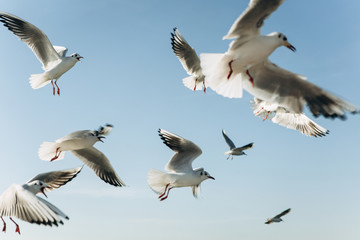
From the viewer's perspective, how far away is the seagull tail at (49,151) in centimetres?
580

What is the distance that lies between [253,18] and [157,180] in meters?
2.55

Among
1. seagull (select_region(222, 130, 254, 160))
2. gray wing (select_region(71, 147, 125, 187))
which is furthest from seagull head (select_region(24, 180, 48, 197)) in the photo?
seagull (select_region(222, 130, 254, 160))

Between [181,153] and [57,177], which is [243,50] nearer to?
[181,153]

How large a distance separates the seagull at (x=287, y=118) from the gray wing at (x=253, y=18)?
3729mm

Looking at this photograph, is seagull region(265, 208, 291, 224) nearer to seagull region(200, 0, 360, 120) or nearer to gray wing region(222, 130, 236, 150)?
gray wing region(222, 130, 236, 150)

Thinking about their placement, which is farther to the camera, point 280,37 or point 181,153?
point 181,153

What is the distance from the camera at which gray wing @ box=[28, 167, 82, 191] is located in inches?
209

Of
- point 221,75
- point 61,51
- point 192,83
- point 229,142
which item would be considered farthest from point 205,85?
point 192,83

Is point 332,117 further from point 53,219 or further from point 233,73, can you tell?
point 53,219

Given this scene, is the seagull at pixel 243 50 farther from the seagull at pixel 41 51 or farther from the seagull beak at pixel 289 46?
the seagull at pixel 41 51

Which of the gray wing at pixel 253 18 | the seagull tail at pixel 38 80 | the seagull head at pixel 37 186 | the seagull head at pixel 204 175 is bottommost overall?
the seagull head at pixel 37 186

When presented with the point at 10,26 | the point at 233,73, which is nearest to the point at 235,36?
the point at 233,73

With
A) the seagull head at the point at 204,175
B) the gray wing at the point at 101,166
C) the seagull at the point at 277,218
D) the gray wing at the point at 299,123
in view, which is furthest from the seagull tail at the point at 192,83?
the seagull head at the point at 204,175

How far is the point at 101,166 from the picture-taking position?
6566mm
